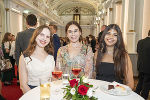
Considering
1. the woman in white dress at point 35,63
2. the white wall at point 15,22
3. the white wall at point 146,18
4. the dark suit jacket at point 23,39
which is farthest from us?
the white wall at point 15,22

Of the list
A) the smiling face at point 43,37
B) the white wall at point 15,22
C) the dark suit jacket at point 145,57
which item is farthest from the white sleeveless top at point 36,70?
the white wall at point 15,22

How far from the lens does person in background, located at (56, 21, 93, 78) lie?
262 centimetres

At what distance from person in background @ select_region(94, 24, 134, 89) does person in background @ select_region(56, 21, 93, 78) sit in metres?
0.16

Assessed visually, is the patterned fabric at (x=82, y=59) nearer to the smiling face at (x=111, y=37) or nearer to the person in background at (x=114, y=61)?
the person in background at (x=114, y=61)

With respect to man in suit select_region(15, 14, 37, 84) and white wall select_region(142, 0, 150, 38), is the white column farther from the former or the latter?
white wall select_region(142, 0, 150, 38)

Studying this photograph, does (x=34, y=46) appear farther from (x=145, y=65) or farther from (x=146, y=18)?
(x=146, y=18)

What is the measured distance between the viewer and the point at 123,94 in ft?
5.23

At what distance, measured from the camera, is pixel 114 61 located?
2445 mm

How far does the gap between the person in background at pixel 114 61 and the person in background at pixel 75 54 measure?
0.16 metres

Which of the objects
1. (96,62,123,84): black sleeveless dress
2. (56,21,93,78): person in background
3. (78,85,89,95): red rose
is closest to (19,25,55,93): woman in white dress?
(56,21,93,78): person in background

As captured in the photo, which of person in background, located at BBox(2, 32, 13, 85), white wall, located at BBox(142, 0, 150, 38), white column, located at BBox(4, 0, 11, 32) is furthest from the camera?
white column, located at BBox(4, 0, 11, 32)

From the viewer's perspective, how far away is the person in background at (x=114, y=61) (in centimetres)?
237

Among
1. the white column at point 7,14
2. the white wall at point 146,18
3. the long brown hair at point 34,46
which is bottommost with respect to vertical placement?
the long brown hair at point 34,46

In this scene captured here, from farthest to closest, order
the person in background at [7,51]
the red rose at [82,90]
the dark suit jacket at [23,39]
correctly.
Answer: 1. the person in background at [7,51]
2. the dark suit jacket at [23,39]
3. the red rose at [82,90]
